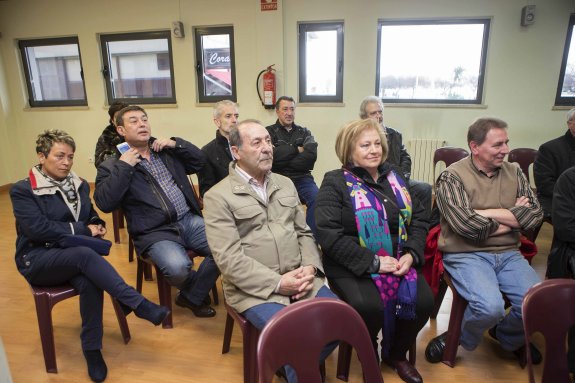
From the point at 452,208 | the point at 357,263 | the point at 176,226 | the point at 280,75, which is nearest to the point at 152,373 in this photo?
the point at 176,226

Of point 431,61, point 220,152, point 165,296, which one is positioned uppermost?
point 431,61

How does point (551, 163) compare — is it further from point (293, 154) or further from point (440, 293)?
point (293, 154)

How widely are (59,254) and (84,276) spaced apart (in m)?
0.16

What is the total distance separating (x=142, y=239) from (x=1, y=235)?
8.72 feet

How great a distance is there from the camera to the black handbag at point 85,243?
69.9 inches

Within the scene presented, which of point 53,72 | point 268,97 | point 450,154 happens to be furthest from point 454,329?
point 53,72

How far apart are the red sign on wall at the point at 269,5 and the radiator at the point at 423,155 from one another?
2.34m

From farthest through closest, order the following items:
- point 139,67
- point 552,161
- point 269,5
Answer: point 139,67 < point 269,5 < point 552,161

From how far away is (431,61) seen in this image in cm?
445

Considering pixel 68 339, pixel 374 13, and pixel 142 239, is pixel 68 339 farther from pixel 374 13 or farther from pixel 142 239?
pixel 374 13

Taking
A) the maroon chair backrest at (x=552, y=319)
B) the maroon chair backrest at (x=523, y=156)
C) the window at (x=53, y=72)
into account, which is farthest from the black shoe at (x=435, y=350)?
the window at (x=53, y=72)

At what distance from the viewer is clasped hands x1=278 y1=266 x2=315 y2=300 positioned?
1.55 metres

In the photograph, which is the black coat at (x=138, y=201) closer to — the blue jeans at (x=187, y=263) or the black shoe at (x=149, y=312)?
the blue jeans at (x=187, y=263)

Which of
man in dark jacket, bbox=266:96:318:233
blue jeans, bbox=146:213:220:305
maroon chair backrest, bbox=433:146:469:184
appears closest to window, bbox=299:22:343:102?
man in dark jacket, bbox=266:96:318:233
